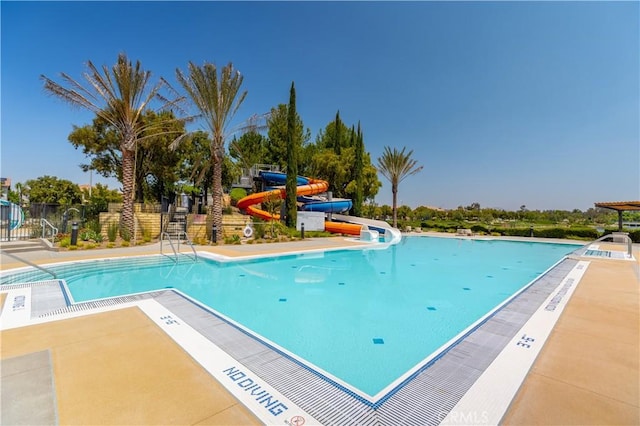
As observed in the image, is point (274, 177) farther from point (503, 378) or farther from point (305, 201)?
point (503, 378)

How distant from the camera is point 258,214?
958 inches

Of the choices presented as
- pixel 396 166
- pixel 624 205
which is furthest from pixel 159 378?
pixel 396 166

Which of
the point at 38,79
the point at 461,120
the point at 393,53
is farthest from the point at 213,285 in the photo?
the point at 461,120

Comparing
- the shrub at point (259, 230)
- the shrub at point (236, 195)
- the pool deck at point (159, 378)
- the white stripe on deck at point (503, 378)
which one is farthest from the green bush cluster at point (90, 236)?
the white stripe on deck at point (503, 378)

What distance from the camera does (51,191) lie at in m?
36.8

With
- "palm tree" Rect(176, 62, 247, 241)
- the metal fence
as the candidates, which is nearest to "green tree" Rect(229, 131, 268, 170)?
"palm tree" Rect(176, 62, 247, 241)

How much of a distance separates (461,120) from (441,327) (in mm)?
27662

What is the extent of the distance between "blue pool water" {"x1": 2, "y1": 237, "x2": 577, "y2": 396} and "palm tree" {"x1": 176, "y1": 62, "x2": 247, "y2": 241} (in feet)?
23.4

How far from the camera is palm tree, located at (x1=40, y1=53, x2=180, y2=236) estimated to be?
13.6m

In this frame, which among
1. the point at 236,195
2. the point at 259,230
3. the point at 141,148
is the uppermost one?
the point at 141,148

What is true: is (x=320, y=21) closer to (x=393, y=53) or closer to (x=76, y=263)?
(x=393, y=53)

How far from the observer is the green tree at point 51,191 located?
36562 mm

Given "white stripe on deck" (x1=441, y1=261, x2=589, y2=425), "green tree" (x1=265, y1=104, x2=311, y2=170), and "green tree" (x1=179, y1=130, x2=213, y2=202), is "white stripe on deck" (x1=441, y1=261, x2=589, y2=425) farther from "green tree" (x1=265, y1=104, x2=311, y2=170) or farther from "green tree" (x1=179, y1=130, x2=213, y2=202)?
"green tree" (x1=265, y1=104, x2=311, y2=170)

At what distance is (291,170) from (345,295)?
1767cm
